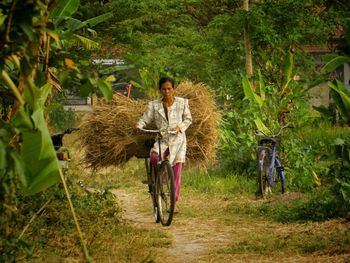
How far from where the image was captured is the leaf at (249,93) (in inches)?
567

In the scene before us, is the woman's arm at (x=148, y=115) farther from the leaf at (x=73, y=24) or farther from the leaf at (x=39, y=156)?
the leaf at (x=39, y=156)

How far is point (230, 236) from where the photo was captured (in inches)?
400

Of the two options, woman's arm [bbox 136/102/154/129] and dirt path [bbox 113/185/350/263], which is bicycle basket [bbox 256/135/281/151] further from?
woman's arm [bbox 136/102/154/129]

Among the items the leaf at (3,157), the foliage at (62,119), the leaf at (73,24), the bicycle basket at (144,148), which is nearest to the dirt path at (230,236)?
the bicycle basket at (144,148)

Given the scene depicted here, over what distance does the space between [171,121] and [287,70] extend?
473 centimetres

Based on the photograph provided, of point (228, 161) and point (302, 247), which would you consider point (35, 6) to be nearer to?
point (302, 247)

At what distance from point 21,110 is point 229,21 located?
12.4m

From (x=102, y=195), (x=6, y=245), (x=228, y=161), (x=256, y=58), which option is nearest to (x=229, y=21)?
(x=256, y=58)

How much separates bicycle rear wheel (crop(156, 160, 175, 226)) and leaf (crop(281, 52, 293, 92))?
4731mm

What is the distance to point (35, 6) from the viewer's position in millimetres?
5066

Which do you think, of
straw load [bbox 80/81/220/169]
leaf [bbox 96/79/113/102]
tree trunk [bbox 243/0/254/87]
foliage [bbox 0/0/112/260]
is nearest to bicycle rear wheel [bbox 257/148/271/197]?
straw load [bbox 80/81/220/169]

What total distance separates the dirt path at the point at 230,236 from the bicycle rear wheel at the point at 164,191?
0.51ft

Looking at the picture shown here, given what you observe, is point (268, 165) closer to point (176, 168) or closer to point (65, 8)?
point (176, 168)

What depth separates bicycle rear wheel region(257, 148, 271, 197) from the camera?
13.0 m
